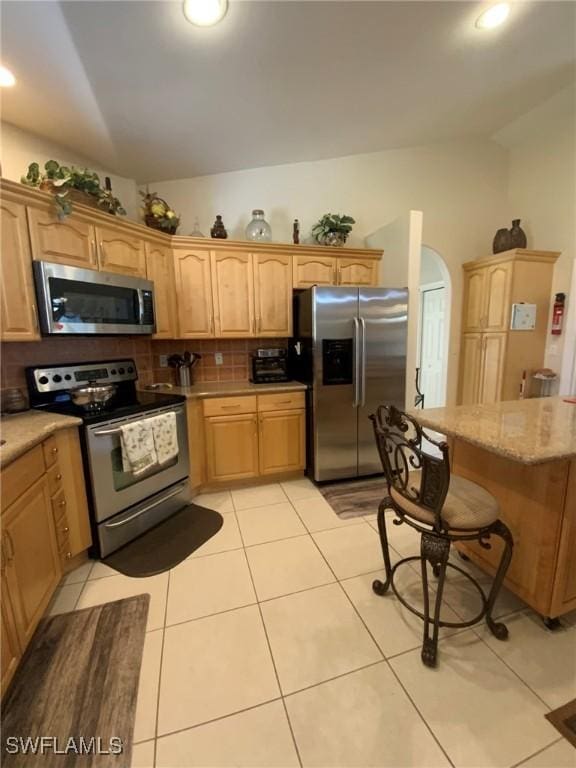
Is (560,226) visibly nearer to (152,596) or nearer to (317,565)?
(317,565)

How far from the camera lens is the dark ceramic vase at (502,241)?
359 centimetres

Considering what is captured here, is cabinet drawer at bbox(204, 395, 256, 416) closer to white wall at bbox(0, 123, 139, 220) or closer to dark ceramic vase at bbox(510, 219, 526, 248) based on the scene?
white wall at bbox(0, 123, 139, 220)

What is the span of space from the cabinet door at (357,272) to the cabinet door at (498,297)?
1444 mm

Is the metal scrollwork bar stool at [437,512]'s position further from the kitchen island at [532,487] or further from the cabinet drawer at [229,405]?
the cabinet drawer at [229,405]

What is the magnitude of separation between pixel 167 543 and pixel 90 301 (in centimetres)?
167

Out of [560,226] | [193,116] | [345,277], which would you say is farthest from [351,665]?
[560,226]

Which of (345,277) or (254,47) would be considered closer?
(254,47)

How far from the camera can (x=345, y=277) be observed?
3.20 m

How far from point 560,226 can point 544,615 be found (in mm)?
3792

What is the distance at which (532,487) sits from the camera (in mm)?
1429

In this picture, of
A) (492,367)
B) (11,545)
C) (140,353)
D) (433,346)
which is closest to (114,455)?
(11,545)

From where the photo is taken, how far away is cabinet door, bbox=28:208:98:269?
1864 mm

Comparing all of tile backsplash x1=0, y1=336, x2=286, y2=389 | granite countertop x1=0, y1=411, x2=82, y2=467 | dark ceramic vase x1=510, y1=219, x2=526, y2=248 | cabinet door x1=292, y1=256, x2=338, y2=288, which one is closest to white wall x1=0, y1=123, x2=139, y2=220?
tile backsplash x1=0, y1=336, x2=286, y2=389

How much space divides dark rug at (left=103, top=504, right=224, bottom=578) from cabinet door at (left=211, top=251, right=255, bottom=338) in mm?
1566
